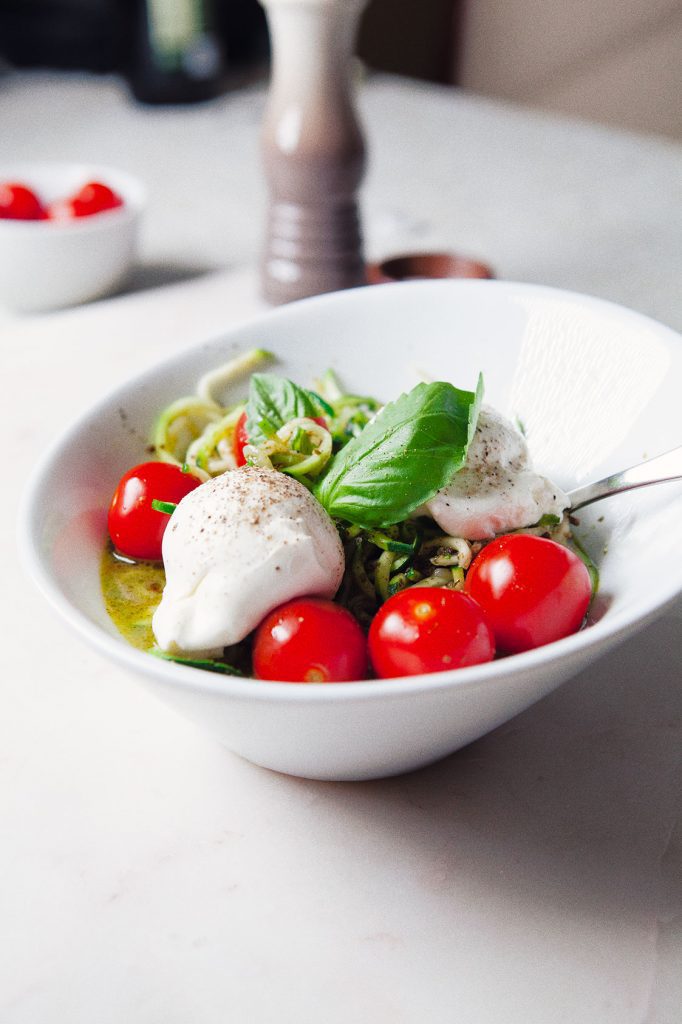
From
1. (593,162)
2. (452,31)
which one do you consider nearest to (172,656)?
(593,162)

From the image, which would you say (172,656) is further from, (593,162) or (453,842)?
(593,162)

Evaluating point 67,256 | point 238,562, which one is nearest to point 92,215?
point 67,256

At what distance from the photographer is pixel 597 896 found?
974mm

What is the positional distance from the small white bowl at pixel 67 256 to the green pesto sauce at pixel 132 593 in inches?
43.4

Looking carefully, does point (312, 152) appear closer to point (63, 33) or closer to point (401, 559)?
point (401, 559)

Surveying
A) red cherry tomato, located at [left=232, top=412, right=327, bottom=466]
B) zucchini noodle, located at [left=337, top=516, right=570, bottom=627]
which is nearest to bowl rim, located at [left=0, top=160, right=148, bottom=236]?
red cherry tomato, located at [left=232, top=412, right=327, bottom=466]

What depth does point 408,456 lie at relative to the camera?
3.70 ft

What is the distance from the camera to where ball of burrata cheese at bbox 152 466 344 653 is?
1.04 meters

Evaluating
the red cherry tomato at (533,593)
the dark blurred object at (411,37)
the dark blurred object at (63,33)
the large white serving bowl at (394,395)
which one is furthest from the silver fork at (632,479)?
the dark blurred object at (411,37)

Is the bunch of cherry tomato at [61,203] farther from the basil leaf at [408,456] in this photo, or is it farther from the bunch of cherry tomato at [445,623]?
the bunch of cherry tomato at [445,623]

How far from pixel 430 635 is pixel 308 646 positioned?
12 cm

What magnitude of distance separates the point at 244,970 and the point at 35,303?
1730 millimetres

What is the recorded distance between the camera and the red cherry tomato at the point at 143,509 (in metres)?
1.26

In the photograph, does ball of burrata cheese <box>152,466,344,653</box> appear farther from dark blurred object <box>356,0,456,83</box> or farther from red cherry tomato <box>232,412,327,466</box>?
dark blurred object <box>356,0,456,83</box>
